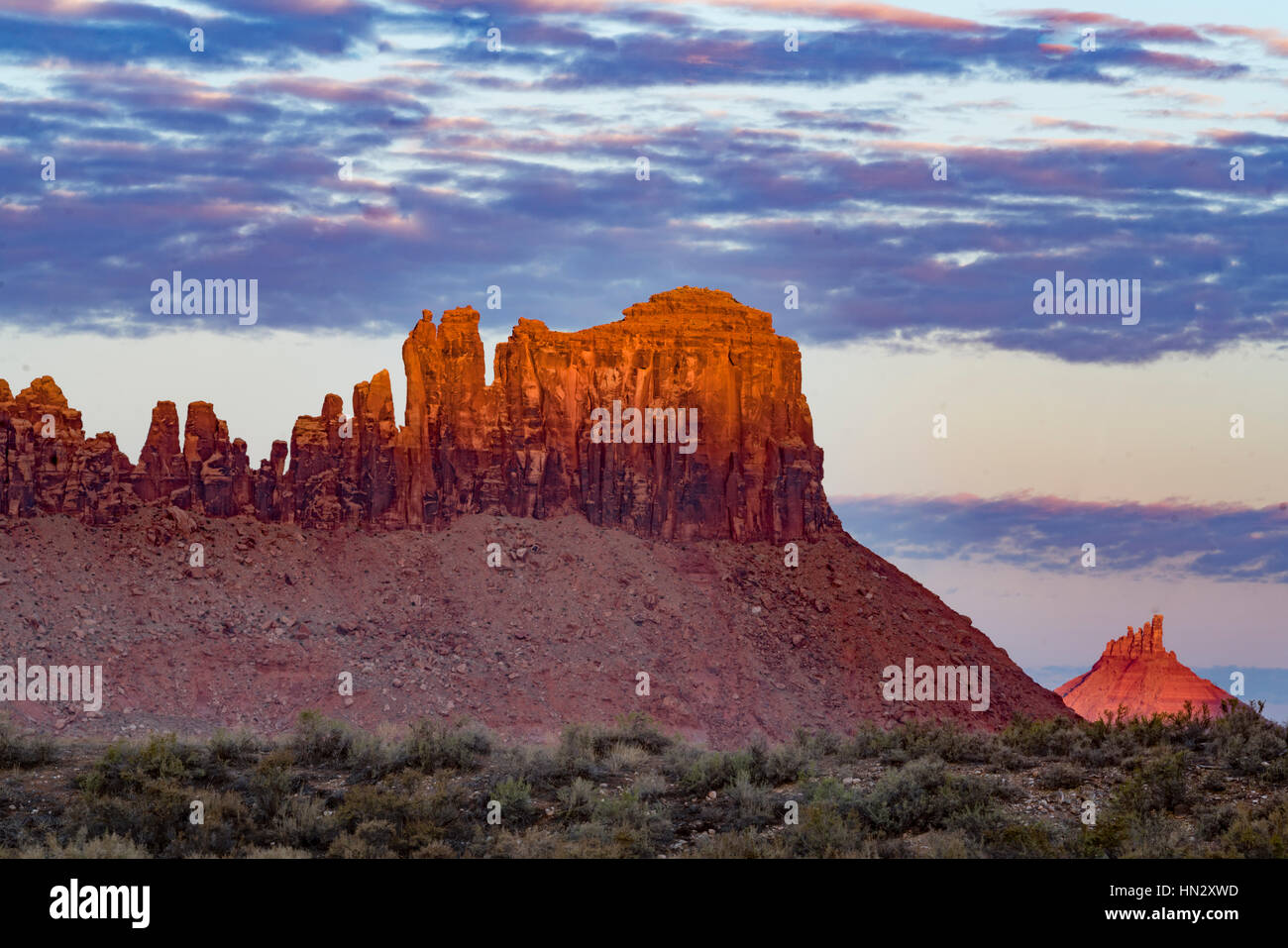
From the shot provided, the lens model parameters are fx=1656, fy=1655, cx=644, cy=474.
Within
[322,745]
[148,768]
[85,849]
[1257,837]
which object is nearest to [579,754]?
[322,745]

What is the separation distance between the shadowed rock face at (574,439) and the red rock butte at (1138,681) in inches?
1228

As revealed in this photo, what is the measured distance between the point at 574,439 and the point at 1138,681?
1904 inches

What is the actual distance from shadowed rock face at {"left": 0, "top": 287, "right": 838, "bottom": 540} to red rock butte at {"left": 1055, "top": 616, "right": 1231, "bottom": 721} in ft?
102

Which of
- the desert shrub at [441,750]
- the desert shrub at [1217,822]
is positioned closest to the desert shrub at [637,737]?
the desert shrub at [441,750]

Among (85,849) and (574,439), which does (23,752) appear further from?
(574,439)

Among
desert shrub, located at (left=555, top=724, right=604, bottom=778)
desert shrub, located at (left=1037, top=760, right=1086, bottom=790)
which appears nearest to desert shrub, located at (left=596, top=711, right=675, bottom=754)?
desert shrub, located at (left=555, top=724, right=604, bottom=778)

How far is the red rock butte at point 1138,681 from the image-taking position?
11719 cm

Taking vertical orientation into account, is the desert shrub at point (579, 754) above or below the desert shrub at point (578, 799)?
above

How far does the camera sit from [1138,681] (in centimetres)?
12062

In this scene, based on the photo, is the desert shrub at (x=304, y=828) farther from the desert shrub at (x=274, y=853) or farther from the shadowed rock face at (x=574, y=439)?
the shadowed rock face at (x=574, y=439)

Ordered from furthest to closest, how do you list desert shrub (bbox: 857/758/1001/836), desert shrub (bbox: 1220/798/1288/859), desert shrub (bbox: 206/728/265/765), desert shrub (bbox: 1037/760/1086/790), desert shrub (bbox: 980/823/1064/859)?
desert shrub (bbox: 206/728/265/765)
desert shrub (bbox: 1037/760/1086/790)
desert shrub (bbox: 857/758/1001/836)
desert shrub (bbox: 980/823/1064/859)
desert shrub (bbox: 1220/798/1288/859)

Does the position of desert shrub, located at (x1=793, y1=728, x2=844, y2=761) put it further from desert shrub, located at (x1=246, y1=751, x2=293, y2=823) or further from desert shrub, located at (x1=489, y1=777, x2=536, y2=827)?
desert shrub, located at (x1=246, y1=751, x2=293, y2=823)

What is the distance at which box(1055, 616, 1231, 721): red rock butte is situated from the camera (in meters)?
117
